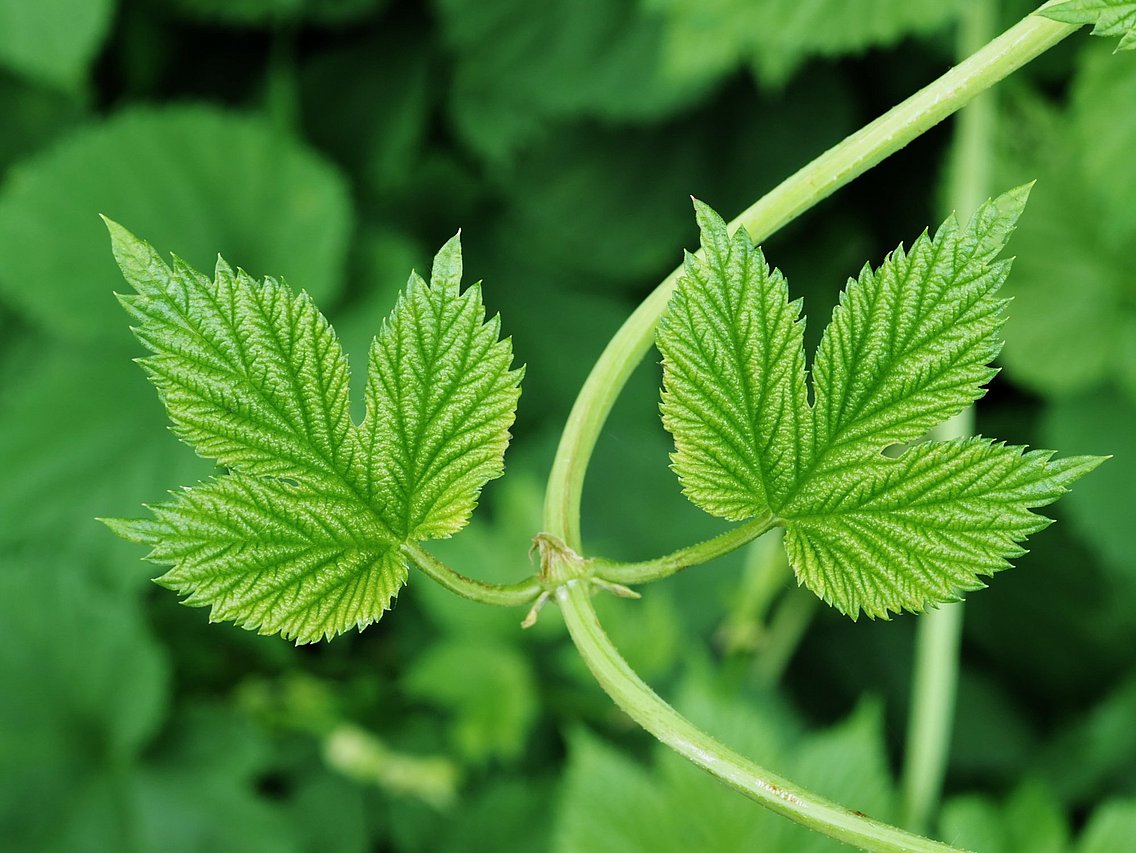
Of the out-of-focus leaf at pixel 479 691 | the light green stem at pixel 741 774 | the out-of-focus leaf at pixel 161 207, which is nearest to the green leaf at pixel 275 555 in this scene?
the light green stem at pixel 741 774

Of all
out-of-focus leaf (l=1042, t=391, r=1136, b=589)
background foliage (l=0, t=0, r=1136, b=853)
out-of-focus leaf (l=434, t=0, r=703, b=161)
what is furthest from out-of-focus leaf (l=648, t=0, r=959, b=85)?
out-of-focus leaf (l=1042, t=391, r=1136, b=589)

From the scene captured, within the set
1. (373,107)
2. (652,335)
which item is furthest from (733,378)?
(373,107)

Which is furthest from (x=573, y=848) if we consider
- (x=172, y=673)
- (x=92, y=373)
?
(x=92, y=373)

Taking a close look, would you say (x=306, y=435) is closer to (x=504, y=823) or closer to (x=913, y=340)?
(x=913, y=340)

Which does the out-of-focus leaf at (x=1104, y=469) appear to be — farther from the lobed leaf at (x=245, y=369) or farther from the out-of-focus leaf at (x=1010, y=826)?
the lobed leaf at (x=245, y=369)

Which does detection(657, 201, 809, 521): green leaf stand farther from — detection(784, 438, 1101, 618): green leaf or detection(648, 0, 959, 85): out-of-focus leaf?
detection(648, 0, 959, 85): out-of-focus leaf
